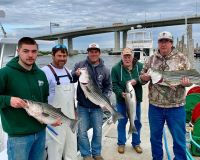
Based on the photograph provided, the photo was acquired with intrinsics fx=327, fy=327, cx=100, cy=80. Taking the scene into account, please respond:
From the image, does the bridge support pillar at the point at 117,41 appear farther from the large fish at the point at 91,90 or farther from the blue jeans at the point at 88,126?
the large fish at the point at 91,90

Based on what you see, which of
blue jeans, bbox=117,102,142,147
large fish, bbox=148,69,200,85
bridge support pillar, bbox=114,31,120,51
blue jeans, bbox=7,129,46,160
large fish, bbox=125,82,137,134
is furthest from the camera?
bridge support pillar, bbox=114,31,120,51

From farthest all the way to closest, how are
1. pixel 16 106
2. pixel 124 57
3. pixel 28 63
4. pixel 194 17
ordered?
1. pixel 194 17
2. pixel 124 57
3. pixel 28 63
4. pixel 16 106

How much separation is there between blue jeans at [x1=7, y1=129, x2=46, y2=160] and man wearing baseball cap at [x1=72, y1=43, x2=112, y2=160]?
150 centimetres

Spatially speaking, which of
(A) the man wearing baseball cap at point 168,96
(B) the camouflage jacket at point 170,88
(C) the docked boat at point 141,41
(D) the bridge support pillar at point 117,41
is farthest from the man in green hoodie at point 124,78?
(D) the bridge support pillar at point 117,41

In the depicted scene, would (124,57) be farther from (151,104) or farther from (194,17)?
(194,17)

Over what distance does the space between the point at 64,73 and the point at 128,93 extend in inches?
52.6

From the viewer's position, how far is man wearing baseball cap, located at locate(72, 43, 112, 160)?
5387 millimetres

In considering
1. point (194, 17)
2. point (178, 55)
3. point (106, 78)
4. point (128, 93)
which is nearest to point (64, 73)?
point (106, 78)

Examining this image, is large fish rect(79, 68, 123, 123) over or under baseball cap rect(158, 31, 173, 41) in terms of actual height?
under

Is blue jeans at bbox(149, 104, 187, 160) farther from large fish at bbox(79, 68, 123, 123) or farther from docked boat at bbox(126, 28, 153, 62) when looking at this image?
docked boat at bbox(126, 28, 153, 62)

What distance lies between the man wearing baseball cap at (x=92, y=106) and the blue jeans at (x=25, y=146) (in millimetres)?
1502

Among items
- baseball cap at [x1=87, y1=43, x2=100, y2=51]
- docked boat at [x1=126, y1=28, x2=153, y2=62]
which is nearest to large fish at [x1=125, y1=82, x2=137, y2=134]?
baseball cap at [x1=87, y1=43, x2=100, y2=51]

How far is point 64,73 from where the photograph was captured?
4.81m

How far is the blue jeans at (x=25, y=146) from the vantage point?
3.68 metres
